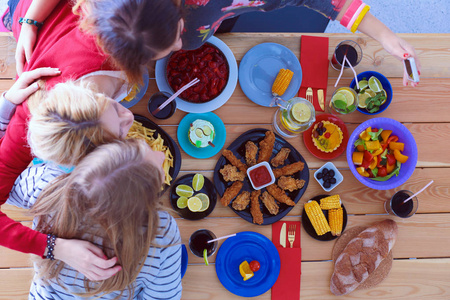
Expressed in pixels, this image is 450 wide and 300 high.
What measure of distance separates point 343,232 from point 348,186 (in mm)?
230

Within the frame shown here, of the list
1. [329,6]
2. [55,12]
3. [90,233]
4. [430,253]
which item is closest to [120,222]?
[90,233]

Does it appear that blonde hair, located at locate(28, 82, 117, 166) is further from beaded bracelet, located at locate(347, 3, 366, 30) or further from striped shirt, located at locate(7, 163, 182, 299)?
beaded bracelet, located at locate(347, 3, 366, 30)

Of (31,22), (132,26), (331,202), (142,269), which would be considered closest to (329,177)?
(331,202)

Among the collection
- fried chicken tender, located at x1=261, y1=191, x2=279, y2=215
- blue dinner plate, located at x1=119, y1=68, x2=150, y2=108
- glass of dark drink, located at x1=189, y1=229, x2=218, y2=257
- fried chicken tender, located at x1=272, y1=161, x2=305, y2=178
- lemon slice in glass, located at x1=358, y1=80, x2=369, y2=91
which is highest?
lemon slice in glass, located at x1=358, y1=80, x2=369, y2=91

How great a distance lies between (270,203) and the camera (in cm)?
149

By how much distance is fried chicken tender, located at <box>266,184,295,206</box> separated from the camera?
4.87ft

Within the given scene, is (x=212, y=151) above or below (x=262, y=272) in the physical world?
above

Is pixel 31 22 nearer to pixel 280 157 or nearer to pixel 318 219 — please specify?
pixel 280 157

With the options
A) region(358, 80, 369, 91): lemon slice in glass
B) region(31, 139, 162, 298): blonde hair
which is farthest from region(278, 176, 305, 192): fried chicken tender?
region(31, 139, 162, 298): blonde hair

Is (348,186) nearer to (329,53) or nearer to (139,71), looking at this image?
(329,53)

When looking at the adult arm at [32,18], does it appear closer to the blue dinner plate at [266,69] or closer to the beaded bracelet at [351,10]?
the blue dinner plate at [266,69]

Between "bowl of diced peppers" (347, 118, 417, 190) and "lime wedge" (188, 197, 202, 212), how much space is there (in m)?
0.72

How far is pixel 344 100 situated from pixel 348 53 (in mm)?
244

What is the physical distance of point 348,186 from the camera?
1.57 m
